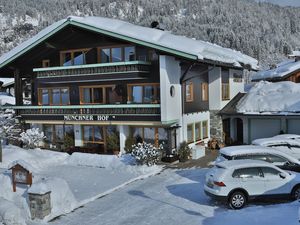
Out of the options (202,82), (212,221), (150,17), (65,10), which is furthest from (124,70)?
(65,10)

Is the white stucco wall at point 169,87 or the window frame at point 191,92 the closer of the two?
the white stucco wall at point 169,87

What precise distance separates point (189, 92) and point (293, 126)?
7.45 m

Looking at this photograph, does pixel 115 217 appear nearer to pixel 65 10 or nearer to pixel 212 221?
pixel 212 221

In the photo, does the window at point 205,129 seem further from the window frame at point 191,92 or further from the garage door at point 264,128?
the garage door at point 264,128

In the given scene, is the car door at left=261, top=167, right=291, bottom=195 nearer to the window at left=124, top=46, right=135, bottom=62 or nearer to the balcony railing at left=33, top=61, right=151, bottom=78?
the balcony railing at left=33, top=61, right=151, bottom=78

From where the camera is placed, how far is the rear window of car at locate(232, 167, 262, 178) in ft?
50.3

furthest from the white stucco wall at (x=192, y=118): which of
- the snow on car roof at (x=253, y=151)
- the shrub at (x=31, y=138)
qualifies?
the shrub at (x=31, y=138)

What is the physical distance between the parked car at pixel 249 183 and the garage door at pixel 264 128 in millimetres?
12787

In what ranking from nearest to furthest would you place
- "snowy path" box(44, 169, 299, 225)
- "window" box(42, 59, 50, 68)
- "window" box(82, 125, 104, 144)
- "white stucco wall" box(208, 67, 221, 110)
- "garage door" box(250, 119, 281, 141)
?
"snowy path" box(44, 169, 299, 225)
"garage door" box(250, 119, 281, 141)
"window" box(82, 125, 104, 144)
"white stucco wall" box(208, 67, 221, 110)
"window" box(42, 59, 50, 68)

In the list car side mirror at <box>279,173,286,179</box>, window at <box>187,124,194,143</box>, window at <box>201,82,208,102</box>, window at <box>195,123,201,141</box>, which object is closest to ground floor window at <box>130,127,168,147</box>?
window at <box>187,124,194,143</box>

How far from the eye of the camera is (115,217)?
15195 mm

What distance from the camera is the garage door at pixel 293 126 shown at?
27.0 metres

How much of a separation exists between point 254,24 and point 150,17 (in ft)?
207

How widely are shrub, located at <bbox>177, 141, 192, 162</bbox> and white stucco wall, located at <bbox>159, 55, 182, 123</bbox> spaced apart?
1831mm
